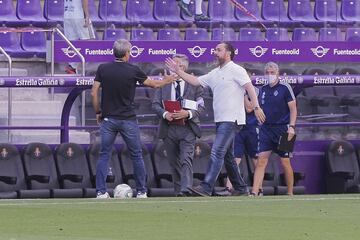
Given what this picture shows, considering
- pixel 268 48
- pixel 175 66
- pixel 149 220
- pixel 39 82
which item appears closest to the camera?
pixel 149 220

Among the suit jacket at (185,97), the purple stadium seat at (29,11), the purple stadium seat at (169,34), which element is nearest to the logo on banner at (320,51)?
the purple stadium seat at (169,34)

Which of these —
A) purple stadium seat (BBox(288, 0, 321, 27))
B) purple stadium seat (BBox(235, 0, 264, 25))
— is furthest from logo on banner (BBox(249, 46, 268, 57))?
purple stadium seat (BBox(288, 0, 321, 27))

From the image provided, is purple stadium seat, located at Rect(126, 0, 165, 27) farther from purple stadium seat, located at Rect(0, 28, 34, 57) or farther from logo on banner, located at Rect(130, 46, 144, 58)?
purple stadium seat, located at Rect(0, 28, 34, 57)

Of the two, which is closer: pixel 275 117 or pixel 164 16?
pixel 275 117

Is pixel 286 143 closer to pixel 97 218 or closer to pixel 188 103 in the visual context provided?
pixel 188 103

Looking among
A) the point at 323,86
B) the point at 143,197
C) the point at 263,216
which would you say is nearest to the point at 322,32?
the point at 323,86

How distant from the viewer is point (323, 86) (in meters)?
17.9

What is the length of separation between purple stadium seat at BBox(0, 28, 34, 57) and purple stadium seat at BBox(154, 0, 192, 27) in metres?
2.79

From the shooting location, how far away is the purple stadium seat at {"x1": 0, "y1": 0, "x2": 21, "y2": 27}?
21812 mm

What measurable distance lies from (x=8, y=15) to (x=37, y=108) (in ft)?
13.5

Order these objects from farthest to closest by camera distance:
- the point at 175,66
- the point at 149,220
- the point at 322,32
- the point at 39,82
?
the point at 322,32, the point at 39,82, the point at 175,66, the point at 149,220

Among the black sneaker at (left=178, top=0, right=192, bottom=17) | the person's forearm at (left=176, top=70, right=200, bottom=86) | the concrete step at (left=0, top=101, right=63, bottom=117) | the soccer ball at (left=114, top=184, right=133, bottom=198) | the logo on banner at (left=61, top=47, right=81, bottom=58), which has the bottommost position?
the soccer ball at (left=114, top=184, right=133, bottom=198)

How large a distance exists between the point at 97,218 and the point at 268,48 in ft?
32.5

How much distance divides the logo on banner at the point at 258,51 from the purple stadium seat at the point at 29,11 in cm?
415
